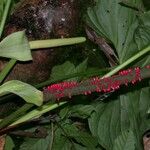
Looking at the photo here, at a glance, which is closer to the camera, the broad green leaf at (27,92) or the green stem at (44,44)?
the broad green leaf at (27,92)

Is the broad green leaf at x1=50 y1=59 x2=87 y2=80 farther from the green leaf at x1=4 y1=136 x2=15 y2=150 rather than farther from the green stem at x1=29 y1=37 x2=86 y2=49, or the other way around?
the green leaf at x1=4 y1=136 x2=15 y2=150

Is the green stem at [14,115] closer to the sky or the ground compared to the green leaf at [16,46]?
closer to the ground

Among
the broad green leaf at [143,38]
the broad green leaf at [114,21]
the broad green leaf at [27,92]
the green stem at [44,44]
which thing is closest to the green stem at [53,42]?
the green stem at [44,44]

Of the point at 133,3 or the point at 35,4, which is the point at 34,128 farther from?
the point at 133,3

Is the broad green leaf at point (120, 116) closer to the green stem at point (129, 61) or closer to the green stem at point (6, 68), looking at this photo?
the green stem at point (129, 61)

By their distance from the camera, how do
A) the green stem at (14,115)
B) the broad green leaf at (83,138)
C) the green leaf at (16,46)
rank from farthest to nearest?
the broad green leaf at (83,138), the green stem at (14,115), the green leaf at (16,46)

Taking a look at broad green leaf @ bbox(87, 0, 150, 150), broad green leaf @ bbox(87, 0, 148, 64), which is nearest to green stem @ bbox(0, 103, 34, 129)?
broad green leaf @ bbox(87, 0, 150, 150)

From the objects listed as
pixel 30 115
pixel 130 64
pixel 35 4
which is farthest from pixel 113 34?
pixel 30 115
